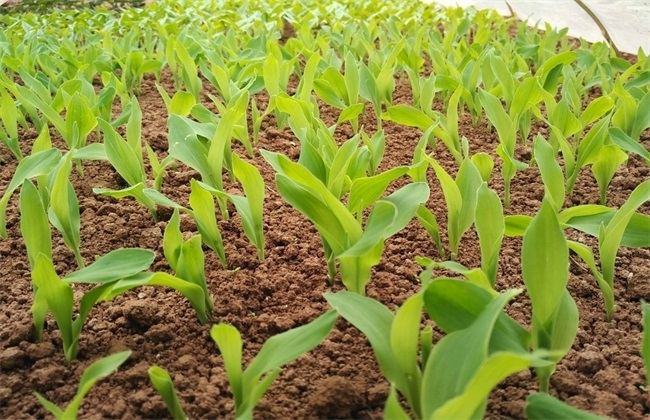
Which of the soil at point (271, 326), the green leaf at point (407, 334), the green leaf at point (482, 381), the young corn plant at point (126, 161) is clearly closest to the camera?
the green leaf at point (482, 381)

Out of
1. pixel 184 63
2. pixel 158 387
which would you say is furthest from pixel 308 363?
pixel 184 63

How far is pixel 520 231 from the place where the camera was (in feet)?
3.87

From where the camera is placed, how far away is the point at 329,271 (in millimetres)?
1258

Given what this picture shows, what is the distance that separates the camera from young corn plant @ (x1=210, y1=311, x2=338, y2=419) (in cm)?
83

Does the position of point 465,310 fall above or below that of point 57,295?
above

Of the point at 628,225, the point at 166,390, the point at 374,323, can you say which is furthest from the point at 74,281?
the point at 628,225

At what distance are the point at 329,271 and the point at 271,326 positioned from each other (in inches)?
6.8

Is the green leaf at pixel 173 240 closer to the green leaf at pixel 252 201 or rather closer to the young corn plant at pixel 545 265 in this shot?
the green leaf at pixel 252 201

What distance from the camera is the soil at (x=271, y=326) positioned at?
974 millimetres

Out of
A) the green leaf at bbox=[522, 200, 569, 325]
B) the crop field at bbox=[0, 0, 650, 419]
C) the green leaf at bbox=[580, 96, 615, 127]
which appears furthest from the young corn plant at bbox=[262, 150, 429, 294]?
the green leaf at bbox=[580, 96, 615, 127]

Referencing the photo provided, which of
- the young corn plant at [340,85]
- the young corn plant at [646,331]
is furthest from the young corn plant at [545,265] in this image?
the young corn plant at [340,85]

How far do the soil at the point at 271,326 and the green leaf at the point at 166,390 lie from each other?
53 mm

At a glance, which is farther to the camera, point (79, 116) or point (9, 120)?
point (9, 120)

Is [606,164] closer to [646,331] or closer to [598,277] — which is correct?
[598,277]
